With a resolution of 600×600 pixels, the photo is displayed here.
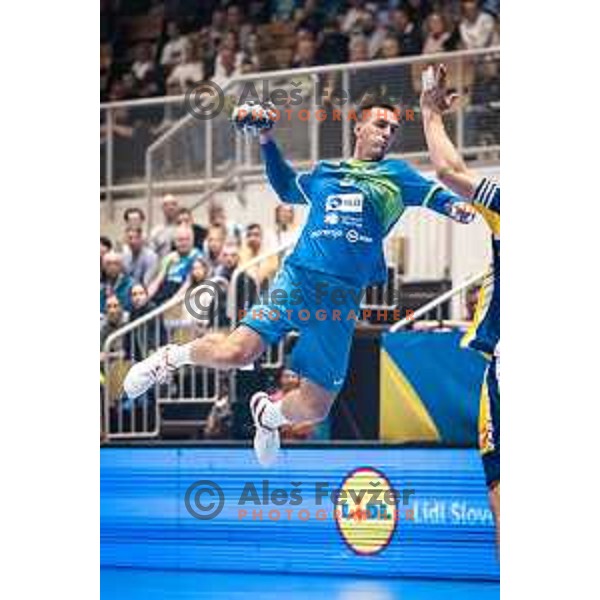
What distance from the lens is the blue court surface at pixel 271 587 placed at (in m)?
6.63

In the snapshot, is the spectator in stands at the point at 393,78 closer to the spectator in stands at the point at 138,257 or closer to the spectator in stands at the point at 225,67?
the spectator in stands at the point at 225,67

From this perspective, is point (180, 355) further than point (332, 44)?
Yes

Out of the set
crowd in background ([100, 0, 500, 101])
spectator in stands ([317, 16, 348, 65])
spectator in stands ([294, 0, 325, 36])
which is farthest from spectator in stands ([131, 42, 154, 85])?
spectator in stands ([317, 16, 348, 65])

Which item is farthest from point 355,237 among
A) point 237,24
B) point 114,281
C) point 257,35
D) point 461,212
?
point 114,281

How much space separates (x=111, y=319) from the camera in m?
7.54

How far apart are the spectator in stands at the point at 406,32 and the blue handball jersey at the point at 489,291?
0.65 meters

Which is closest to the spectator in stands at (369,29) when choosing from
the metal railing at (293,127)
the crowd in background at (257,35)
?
the crowd in background at (257,35)

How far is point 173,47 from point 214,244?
0.91 m

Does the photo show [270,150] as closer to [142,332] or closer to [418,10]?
[418,10]

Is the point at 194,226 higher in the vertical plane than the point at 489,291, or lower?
higher
